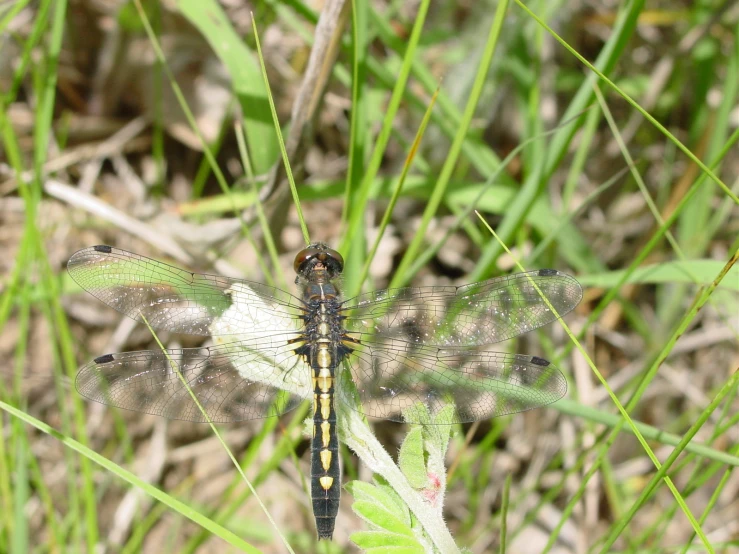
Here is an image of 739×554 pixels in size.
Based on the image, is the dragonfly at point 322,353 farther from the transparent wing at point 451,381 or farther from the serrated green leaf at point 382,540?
the serrated green leaf at point 382,540

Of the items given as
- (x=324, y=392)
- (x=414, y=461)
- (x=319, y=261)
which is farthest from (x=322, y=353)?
(x=414, y=461)

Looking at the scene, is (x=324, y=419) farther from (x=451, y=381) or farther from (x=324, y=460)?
(x=451, y=381)

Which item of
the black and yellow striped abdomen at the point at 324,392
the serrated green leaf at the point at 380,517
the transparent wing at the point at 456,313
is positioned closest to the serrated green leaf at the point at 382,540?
the serrated green leaf at the point at 380,517

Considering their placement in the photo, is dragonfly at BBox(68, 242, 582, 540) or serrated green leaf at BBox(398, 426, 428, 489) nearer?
serrated green leaf at BBox(398, 426, 428, 489)

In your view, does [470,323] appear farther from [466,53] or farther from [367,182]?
[466,53]

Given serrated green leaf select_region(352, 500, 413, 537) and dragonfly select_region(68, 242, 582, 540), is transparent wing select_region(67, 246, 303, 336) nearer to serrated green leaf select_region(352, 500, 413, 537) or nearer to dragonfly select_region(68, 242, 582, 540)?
dragonfly select_region(68, 242, 582, 540)

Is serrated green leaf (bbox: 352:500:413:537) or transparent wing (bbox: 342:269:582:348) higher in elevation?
transparent wing (bbox: 342:269:582:348)

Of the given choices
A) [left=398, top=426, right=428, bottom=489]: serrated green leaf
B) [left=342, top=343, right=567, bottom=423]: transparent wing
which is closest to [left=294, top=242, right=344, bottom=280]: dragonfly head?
[left=342, top=343, right=567, bottom=423]: transparent wing
